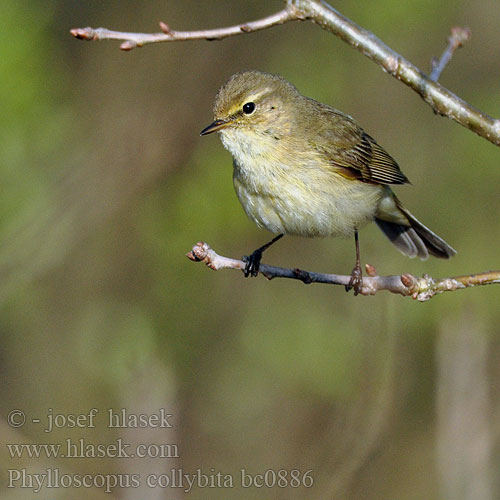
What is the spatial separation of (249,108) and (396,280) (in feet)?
4.94

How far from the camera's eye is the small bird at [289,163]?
4.15 meters

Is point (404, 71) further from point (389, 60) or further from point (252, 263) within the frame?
point (252, 263)

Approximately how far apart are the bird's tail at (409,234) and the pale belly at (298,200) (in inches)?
32.1

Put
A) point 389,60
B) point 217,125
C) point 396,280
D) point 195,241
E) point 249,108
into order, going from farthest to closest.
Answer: point 195,241, point 249,108, point 217,125, point 396,280, point 389,60

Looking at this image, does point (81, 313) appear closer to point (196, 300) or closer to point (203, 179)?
point (196, 300)

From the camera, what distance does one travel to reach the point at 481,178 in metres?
5.83

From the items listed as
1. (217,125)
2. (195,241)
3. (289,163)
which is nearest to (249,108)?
(217,125)

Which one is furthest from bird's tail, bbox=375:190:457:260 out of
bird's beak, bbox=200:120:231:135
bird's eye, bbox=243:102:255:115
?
bird's beak, bbox=200:120:231:135

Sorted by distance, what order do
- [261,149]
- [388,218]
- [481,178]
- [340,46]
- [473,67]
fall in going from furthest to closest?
[473,67]
[340,46]
[481,178]
[388,218]
[261,149]

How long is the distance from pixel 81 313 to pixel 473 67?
4389 millimetres

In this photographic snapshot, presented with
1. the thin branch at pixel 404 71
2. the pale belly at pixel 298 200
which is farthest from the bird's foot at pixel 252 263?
the thin branch at pixel 404 71

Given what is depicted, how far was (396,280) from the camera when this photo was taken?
3.34 m

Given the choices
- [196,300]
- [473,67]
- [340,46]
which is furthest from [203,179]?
[473,67]

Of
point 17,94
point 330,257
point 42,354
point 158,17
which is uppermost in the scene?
point 158,17
